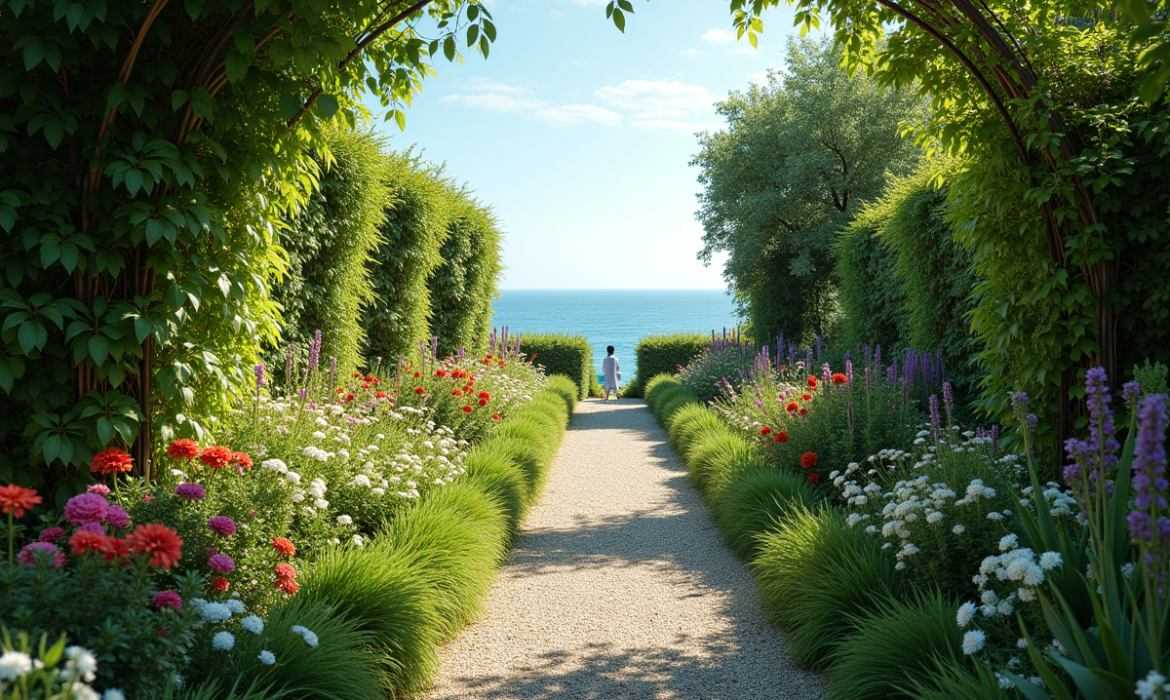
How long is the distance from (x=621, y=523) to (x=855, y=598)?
9.46ft

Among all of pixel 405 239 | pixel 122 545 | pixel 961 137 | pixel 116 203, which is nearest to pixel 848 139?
pixel 405 239

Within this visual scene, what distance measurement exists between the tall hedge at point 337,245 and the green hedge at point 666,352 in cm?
1366

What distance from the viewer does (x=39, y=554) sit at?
1908 mm

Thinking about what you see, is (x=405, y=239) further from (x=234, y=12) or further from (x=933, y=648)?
(x=933, y=648)

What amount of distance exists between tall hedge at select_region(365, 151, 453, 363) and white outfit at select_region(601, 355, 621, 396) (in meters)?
9.10

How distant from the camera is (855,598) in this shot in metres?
3.35

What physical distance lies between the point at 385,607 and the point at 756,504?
2.85 m

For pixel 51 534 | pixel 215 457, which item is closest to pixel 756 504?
pixel 215 457

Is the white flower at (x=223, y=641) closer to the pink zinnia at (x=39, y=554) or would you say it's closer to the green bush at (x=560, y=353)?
the pink zinnia at (x=39, y=554)

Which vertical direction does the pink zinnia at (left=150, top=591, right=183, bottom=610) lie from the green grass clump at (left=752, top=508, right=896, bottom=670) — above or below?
above

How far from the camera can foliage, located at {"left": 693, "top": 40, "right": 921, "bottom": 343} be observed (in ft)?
51.4

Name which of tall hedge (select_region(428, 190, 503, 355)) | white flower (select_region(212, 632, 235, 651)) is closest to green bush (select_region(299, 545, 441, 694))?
white flower (select_region(212, 632, 235, 651))

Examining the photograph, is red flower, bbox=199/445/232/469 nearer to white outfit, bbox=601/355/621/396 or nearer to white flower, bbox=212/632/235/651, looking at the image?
white flower, bbox=212/632/235/651

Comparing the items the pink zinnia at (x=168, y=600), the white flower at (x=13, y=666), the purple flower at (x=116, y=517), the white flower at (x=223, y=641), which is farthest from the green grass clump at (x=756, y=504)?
the white flower at (x=13, y=666)
